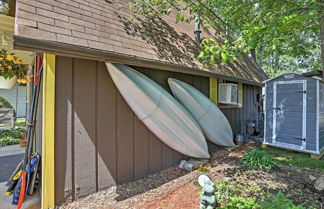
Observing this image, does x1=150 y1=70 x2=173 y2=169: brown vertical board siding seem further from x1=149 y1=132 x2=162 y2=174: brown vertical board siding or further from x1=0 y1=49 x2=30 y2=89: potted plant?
x1=0 y1=49 x2=30 y2=89: potted plant

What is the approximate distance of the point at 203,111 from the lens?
149 inches

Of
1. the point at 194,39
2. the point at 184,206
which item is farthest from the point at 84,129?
the point at 194,39

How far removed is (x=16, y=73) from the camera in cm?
262

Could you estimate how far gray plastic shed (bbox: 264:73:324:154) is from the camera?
415 cm

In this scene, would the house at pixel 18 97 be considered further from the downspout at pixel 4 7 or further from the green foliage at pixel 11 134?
the downspout at pixel 4 7

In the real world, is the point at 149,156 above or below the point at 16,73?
below

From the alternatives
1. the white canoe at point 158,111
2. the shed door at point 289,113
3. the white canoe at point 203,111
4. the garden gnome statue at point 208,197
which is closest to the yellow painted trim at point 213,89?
the white canoe at point 203,111

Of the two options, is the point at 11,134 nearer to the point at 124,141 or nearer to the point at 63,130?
the point at 63,130

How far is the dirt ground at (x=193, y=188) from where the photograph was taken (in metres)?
2.26

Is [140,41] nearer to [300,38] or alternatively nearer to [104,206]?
[104,206]

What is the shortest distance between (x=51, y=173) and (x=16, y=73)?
1.71 m

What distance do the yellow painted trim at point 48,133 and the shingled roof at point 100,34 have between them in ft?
1.06

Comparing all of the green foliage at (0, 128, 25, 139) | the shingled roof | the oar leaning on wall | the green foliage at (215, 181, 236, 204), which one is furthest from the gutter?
the green foliage at (0, 128, 25, 139)

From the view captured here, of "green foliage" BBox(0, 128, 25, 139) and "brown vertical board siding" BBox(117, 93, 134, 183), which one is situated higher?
"brown vertical board siding" BBox(117, 93, 134, 183)
